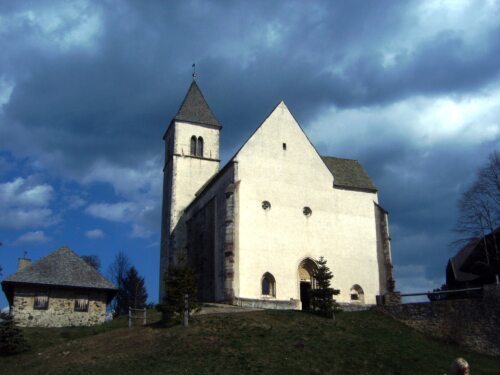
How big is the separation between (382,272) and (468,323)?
1026 centimetres

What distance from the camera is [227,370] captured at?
21031mm

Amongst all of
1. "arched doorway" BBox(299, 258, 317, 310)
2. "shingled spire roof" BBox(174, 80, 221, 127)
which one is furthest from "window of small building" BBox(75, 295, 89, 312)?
"shingled spire roof" BBox(174, 80, 221, 127)

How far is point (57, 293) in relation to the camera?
3419 cm

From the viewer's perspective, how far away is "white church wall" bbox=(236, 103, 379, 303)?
117ft

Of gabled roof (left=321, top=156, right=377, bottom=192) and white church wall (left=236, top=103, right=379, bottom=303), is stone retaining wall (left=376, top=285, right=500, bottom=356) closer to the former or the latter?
white church wall (left=236, top=103, right=379, bottom=303)

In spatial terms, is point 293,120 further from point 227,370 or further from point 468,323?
point 227,370

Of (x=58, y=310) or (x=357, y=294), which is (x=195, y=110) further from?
(x=58, y=310)

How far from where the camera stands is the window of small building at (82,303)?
34.5 meters

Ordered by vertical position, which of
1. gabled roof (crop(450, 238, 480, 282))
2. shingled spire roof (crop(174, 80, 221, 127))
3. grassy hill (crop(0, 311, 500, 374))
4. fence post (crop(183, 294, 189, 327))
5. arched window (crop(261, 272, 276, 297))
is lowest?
grassy hill (crop(0, 311, 500, 374))

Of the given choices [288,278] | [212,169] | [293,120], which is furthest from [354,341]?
[212,169]

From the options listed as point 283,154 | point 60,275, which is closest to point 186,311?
point 60,275

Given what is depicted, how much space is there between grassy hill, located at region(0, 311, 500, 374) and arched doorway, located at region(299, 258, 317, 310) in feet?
20.9

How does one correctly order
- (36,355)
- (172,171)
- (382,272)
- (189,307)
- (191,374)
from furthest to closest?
1. (172,171)
2. (382,272)
3. (189,307)
4. (36,355)
5. (191,374)

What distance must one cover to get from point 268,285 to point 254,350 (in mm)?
12293
